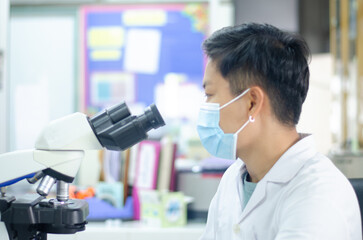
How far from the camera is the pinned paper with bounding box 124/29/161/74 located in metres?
3.27

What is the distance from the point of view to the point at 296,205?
1.00 meters

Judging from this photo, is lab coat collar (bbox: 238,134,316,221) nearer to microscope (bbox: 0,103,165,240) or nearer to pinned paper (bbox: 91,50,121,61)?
microscope (bbox: 0,103,165,240)

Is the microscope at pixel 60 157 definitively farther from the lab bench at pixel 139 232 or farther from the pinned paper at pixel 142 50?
the pinned paper at pixel 142 50

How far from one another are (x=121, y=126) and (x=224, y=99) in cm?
32

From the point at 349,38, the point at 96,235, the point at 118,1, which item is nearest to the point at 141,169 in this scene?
the point at 96,235

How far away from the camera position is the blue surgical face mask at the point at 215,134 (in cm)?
122

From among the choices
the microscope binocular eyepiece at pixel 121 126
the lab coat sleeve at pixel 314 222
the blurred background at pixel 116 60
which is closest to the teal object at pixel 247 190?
the lab coat sleeve at pixel 314 222

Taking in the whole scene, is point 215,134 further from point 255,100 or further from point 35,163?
point 35,163

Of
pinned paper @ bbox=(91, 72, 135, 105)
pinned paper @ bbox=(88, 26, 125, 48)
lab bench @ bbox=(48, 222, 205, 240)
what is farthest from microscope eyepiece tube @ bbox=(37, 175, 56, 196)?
pinned paper @ bbox=(88, 26, 125, 48)

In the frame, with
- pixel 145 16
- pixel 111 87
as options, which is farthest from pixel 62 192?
pixel 145 16

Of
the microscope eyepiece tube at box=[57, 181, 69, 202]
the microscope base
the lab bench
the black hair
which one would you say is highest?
the black hair

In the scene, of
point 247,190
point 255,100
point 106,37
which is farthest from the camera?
point 106,37

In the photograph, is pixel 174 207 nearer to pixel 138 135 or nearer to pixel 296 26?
pixel 138 135

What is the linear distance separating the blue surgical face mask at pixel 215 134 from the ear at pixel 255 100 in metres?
0.02
